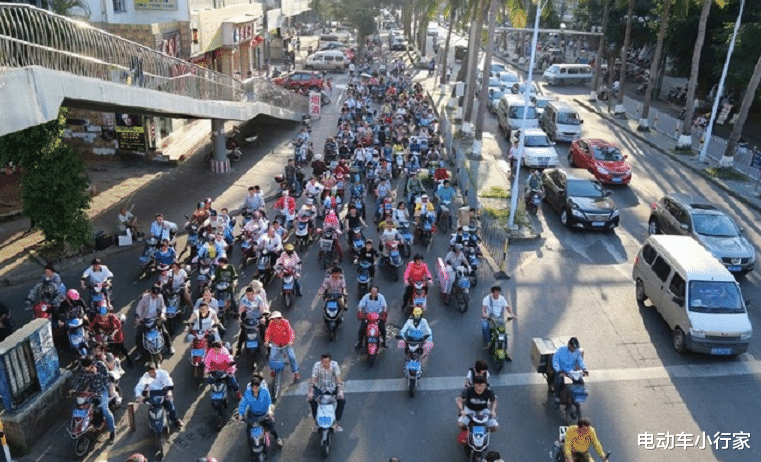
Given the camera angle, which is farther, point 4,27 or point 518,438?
point 4,27

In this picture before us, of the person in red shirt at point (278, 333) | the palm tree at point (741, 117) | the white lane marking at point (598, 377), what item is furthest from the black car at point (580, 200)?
the person in red shirt at point (278, 333)

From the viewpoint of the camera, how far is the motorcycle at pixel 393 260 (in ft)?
51.0

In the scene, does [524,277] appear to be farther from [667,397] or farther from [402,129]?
[402,129]

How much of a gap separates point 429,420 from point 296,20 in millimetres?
85615

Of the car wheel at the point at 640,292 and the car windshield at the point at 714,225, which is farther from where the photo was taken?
the car windshield at the point at 714,225

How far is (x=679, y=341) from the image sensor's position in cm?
1272

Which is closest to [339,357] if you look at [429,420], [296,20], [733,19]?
[429,420]

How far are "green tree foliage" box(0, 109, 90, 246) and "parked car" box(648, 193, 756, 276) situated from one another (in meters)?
15.6

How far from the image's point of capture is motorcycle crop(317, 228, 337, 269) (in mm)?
16227

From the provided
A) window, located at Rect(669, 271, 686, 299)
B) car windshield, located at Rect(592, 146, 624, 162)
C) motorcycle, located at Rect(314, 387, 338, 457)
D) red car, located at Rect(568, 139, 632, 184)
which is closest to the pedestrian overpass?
motorcycle, located at Rect(314, 387, 338, 457)

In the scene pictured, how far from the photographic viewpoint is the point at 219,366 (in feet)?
33.0

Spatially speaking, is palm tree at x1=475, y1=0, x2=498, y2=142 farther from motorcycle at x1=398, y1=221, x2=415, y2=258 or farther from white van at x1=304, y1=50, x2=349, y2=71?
white van at x1=304, y1=50, x2=349, y2=71

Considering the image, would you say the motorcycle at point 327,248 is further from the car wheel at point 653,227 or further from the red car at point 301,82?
the red car at point 301,82

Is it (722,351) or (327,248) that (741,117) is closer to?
(722,351)
